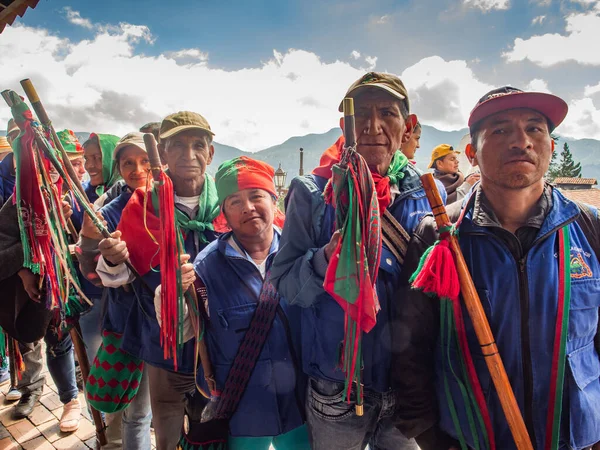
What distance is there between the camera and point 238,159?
7.00 ft

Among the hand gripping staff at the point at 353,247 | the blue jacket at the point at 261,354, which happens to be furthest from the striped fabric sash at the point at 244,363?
the hand gripping staff at the point at 353,247

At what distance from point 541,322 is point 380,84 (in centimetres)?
120

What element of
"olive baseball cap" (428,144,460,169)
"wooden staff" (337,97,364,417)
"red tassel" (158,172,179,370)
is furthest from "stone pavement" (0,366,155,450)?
"olive baseball cap" (428,144,460,169)

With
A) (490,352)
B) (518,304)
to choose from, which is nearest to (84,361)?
(490,352)

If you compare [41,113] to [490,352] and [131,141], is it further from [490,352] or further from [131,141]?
[490,352]

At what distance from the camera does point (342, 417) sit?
1.62 meters

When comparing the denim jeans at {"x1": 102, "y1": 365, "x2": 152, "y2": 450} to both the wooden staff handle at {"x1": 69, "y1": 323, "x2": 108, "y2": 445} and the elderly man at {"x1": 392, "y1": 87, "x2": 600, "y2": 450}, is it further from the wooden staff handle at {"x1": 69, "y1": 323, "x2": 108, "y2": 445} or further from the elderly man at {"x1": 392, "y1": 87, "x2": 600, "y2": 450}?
the elderly man at {"x1": 392, "y1": 87, "x2": 600, "y2": 450}

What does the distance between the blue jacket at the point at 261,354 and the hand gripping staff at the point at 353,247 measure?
53cm

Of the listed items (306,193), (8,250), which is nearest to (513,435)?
(306,193)

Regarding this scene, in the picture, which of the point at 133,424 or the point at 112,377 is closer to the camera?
the point at 112,377

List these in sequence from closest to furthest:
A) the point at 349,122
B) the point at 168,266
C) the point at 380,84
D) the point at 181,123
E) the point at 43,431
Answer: the point at 349,122
the point at 380,84
the point at 168,266
the point at 181,123
the point at 43,431

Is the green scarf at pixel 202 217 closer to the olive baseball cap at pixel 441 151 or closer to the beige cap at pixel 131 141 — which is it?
the beige cap at pixel 131 141

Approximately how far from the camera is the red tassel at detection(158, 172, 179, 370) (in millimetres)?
1691

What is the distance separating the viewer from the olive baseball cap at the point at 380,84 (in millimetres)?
1566
